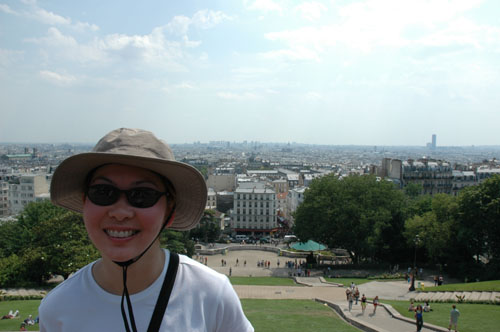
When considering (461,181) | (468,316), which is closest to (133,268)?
(468,316)

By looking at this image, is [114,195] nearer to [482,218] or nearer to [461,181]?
[482,218]

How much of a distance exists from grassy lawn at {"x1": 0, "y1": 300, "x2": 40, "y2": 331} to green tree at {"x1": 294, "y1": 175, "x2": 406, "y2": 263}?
25079mm

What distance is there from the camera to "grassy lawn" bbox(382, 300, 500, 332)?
57.3 ft

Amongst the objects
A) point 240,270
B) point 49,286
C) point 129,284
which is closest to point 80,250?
point 49,286

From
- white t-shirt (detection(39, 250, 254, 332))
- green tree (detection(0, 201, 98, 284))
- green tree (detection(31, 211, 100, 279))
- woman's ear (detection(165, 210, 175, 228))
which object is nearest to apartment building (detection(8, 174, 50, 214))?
green tree (detection(0, 201, 98, 284))

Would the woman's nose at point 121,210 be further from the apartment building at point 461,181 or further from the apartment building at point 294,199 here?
the apartment building at point 461,181

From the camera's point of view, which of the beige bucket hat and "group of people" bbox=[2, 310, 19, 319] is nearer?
the beige bucket hat

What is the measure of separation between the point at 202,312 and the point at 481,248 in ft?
122

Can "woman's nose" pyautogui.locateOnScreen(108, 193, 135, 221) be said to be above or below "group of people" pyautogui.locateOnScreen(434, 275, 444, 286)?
above

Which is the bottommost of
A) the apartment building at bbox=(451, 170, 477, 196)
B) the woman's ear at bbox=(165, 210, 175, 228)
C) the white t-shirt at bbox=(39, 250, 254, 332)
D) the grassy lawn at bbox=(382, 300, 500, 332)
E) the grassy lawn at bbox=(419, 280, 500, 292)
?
the grassy lawn at bbox=(419, 280, 500, 292)

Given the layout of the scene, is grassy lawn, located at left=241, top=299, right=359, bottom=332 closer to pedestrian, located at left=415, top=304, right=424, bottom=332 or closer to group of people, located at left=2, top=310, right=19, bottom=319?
pedestrian, located at left=415, top=304, right=424, bottom=332

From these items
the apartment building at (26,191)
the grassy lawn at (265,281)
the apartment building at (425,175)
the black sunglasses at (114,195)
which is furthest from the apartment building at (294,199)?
A: the black sunglasses at (114,195)

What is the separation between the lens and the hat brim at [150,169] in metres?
2.53

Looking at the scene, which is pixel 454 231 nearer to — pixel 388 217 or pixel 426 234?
pixel 426 234
